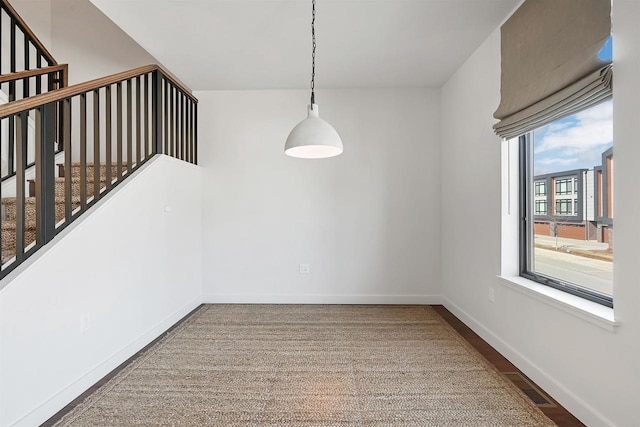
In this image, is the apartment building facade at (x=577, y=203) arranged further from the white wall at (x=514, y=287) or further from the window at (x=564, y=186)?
the white wall at (x=514, y=287)

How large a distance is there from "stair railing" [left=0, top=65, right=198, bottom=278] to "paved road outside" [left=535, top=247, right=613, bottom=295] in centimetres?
306

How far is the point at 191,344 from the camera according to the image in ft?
9.75

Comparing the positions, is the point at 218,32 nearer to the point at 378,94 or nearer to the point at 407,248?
the point at 378,94

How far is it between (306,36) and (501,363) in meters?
2.93

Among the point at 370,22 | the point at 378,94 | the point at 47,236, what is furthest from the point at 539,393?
the point at 378,94

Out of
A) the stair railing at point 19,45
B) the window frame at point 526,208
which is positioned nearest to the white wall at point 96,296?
the stair railing at point 19,45

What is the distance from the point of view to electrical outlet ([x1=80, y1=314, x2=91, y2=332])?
87.7 inches

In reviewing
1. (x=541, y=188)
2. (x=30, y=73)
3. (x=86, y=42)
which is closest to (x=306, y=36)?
(x=541, y=188)

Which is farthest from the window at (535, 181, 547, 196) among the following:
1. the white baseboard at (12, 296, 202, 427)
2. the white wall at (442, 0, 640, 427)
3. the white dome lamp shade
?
the white baseboard at (12, 296, 202, 427)

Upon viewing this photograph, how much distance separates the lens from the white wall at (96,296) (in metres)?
1.77

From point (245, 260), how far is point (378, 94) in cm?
254

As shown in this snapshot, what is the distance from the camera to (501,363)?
258 cm

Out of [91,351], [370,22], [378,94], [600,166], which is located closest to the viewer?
[600,166]

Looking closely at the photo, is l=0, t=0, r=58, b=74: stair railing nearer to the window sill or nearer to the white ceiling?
Result: the white ceiling
